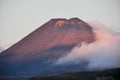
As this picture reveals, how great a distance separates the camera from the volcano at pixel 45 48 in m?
4.33

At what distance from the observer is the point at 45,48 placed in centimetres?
438

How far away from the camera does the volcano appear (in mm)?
4328

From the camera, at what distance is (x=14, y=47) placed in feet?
14.2

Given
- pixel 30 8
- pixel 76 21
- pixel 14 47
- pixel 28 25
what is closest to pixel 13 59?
pixel 14 47

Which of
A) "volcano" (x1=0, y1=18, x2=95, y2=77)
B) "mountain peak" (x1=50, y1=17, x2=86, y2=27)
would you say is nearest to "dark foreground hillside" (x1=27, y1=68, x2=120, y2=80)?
"volcano" (x1=0, y1=18, x2=95, y2=77)

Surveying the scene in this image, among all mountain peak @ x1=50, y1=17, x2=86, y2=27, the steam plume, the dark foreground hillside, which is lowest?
the dark foreground hillside

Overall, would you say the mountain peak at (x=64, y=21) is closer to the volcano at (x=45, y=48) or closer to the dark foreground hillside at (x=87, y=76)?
the volcano at (x=45, y=48)

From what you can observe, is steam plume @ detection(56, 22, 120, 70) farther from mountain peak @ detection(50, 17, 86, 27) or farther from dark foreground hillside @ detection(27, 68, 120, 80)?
mountain peak @ detection(50, 17, 86, 27)

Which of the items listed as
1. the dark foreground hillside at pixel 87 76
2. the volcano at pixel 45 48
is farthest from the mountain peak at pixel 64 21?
the dark foreground hillside at pixel 87 76

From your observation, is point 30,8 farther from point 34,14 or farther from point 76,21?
point 76,21

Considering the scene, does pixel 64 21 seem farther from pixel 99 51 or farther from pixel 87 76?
pixel 87 76

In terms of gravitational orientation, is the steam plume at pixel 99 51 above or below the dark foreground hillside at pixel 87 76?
above

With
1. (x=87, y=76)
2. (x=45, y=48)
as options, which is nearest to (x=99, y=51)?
(x=87, y=76)

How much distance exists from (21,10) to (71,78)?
1.36m
